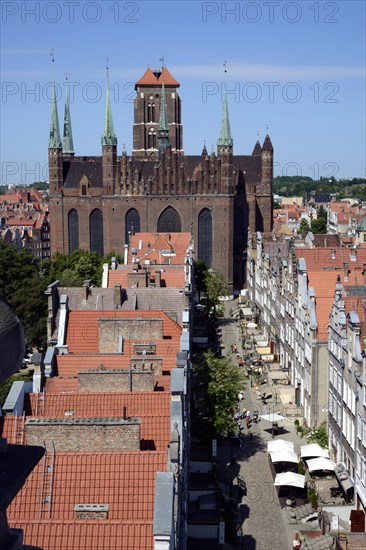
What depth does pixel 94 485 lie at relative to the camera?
16.6 m

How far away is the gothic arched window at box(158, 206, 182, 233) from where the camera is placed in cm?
9538

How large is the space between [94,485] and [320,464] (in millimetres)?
19707

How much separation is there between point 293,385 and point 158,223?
49.3 meters

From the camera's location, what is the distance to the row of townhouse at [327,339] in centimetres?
3136

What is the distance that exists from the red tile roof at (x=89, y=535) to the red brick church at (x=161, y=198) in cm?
8055

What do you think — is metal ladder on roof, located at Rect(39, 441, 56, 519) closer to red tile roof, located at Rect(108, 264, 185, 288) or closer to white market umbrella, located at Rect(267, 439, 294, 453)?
white market umbrella, located at Rect(267, 439, 294, 453)

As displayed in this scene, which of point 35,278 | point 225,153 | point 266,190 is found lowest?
point 35,278

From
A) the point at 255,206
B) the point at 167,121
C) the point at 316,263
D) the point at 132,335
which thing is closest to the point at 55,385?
the point at 132,335

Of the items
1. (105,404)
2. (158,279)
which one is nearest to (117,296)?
(158,279)

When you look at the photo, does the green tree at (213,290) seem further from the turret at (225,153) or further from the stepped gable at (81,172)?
the stepped gable at (81,172)

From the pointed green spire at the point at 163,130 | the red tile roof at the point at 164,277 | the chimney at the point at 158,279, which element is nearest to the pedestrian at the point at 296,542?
the chimney at the point at 158,279

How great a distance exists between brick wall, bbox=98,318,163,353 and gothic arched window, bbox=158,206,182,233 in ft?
207

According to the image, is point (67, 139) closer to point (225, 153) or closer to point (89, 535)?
point (225, 153)

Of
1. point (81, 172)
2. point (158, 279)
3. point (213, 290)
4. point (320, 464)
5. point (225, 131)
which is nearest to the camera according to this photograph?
point (320, 464)
